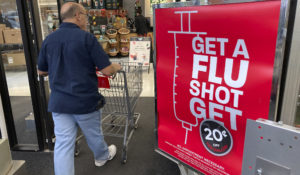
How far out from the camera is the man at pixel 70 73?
1.81 m

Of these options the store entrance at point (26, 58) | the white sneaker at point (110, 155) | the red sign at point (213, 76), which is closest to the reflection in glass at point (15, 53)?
the store entrance at point (26, 58)

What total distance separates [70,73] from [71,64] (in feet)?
0.23

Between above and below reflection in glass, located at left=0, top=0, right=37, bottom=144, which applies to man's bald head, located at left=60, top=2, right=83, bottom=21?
above

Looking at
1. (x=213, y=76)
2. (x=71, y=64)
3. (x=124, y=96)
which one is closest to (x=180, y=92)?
(x=213, y=76)

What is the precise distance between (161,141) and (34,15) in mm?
1823

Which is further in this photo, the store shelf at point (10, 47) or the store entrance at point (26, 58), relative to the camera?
the store shelf at point (10, 47)

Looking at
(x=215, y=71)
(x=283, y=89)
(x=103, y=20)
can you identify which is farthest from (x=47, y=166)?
(x=103, y=20)

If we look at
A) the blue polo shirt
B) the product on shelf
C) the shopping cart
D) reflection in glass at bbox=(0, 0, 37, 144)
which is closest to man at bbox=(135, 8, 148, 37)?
the product on shelf

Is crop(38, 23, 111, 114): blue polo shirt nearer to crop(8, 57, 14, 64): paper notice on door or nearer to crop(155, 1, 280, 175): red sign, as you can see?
crop(155, 1, 280, 175): red sign

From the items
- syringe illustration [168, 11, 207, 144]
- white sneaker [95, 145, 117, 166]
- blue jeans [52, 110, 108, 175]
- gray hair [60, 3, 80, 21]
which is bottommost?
white sneaker [95, 145, 117, 166]

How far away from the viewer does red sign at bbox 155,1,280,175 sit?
1.07m

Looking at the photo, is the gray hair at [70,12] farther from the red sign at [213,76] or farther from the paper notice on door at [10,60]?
the paper notice on door at [10,60]

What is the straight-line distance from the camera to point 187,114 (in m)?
1.47

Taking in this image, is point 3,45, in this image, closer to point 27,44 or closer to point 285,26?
point 27,44
